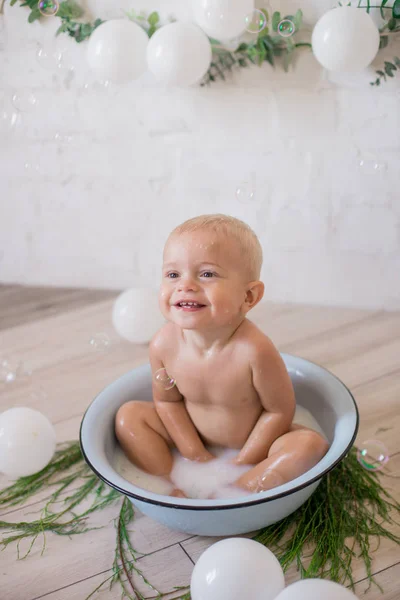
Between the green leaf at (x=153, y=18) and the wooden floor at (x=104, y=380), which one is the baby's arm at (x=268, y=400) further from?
the green leaf at (x=153, y=18)

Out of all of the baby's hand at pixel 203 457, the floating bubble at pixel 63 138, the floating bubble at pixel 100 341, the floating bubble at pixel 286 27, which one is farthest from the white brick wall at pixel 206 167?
the baby's hand at pixel 203 457

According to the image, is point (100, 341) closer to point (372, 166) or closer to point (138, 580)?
point (138, 580)

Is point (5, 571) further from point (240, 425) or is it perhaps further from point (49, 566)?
point (240, 425)

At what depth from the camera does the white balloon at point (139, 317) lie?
1.75 meters

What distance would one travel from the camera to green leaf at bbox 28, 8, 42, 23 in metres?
1.83

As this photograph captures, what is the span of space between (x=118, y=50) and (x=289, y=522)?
115cm

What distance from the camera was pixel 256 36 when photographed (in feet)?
5.68

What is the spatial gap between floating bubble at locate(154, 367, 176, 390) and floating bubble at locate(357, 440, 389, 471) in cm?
37

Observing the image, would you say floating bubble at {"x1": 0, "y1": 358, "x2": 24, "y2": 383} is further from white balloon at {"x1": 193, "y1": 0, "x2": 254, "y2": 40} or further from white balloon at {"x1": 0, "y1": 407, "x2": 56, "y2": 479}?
white balloon at {"x1": 193, "y1": 0, "x2": 254, "y2": 40}

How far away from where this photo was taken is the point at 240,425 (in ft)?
3.92

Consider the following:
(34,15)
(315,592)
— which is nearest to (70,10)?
(34,15)

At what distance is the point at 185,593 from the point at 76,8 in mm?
1484

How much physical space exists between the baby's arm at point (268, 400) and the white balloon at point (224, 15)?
2.71ft

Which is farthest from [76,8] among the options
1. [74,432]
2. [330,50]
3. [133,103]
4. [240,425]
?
[240,425]
